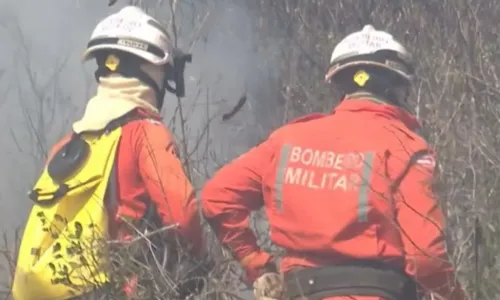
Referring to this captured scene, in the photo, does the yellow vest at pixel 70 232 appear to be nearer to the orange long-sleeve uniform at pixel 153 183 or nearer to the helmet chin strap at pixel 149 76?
the orange long-sleeve uniform at pixel 153 183

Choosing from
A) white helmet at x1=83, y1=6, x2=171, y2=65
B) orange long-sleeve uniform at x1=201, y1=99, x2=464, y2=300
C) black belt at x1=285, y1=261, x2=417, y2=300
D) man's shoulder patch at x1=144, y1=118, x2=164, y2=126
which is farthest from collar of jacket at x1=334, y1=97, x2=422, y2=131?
white helmet at x1=83, y1=6, x2=171, y2=65

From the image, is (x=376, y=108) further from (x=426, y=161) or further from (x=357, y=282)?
(x=357, y=282)

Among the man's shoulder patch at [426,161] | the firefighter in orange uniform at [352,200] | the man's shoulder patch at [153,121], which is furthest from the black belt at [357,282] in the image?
the man's shoulder patch at [153,121]

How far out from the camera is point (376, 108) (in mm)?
4191

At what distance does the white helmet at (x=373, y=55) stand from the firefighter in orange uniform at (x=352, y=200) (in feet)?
0.04

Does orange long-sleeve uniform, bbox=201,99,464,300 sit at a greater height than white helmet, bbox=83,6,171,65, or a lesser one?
lesser

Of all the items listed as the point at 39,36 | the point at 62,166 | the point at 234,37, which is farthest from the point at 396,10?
the point at 62,166

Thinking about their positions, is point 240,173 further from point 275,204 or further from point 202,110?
point 202,110

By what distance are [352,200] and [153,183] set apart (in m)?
0.74

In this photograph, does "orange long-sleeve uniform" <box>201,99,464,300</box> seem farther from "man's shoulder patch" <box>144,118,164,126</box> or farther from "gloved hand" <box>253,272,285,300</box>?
"man's shoulder patch" <box>144,118,164,126</box>

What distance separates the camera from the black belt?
3.99 meters

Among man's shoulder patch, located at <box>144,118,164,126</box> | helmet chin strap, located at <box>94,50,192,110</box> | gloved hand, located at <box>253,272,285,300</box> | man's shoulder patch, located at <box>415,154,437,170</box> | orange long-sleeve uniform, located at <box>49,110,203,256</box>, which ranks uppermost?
helmet chin strap, located at <box>94,50,192,110</box>

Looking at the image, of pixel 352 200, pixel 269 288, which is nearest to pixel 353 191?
pixel 352 200

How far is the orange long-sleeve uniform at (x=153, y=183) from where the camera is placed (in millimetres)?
4371
